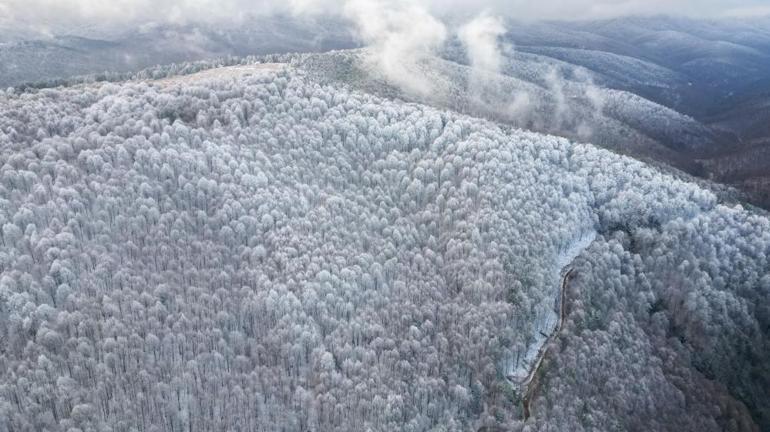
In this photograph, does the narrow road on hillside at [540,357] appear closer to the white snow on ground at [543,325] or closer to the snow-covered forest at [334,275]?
the white snow on ground at [543,325]

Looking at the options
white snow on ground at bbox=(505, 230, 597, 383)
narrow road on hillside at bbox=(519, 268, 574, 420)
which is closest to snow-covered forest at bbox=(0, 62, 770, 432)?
white snow on ground at bbox=(505, 230, 597, 383)

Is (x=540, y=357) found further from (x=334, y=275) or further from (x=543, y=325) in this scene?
(x=334, y=275)

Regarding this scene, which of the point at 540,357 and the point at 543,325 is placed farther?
the point at 543,325

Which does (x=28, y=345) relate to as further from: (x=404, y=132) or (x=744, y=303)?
(x=744, y=303)

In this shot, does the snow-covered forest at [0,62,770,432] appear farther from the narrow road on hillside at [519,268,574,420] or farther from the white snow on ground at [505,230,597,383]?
the narrow road on hillside at [519,268,574,420]

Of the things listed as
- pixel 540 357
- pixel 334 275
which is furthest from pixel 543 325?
pixel 334 275

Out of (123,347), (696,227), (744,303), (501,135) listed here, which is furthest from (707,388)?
(123,347)

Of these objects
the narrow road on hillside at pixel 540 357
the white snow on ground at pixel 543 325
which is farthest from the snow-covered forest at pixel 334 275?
the narrow road on hillside at pixel 540 357
